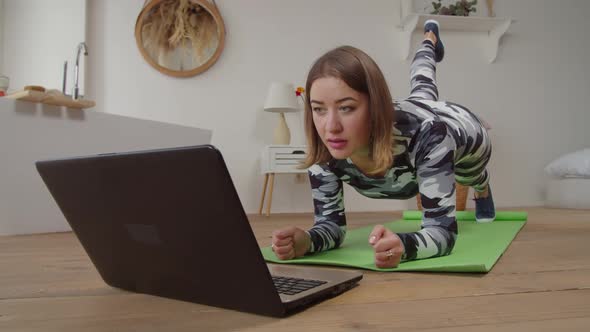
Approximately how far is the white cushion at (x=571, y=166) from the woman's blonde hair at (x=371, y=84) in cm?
273

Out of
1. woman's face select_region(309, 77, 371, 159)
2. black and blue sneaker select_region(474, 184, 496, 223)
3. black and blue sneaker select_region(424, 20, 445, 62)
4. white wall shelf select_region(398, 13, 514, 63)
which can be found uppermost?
white wall shelf select_region(398, 13, 514, 63)

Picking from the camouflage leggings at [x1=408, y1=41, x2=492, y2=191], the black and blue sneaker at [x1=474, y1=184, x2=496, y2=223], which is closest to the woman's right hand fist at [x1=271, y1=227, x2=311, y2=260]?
the camouflage leggings at [x1=408, y1=41, x2=492, y2=191]

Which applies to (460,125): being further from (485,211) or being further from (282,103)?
(282,103)

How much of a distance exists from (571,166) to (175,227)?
3330mm

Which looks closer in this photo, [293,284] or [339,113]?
[293,284]

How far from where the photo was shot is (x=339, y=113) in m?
0.96

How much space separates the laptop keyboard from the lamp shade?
2.17m

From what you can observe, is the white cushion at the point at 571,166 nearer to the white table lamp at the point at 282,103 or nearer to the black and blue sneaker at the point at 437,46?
the black and blue sneaker at the point at 437,46

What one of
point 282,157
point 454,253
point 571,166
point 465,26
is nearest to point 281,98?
point 282,157

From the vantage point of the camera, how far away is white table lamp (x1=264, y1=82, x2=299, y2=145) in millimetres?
2865

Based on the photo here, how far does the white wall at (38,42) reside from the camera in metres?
2.80

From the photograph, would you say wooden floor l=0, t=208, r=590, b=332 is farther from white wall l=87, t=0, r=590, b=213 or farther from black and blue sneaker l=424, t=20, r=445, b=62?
white wall l=87, t=0, r=590, b=213

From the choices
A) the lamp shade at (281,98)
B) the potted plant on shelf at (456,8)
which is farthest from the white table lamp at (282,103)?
the potted plant on shelf at (456,8)

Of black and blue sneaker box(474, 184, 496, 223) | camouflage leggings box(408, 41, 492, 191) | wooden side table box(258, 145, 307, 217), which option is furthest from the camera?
wooden side table box(258, 145, 307, 217)
